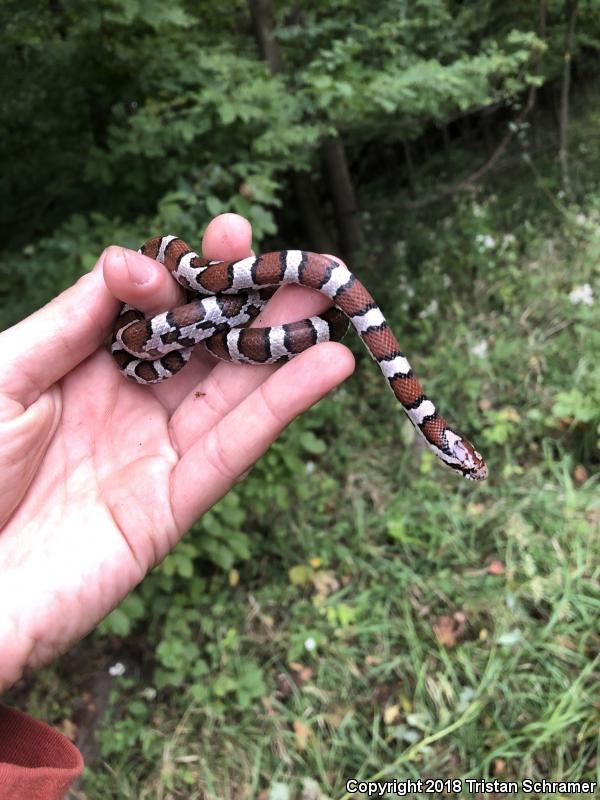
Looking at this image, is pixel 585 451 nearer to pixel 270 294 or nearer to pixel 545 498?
pixel 545 498

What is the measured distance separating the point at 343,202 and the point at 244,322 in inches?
219

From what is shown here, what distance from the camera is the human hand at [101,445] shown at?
2836 mm

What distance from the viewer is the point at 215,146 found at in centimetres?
474

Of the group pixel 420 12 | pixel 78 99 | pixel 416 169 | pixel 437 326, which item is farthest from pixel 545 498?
pixel 416 169

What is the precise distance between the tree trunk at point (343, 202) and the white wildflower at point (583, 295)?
10.8 feet

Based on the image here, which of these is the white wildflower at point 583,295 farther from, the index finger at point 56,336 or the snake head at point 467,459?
the index finger at point 56,336

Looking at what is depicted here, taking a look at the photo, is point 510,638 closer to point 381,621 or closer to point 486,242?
point 381,621

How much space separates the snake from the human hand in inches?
3.7

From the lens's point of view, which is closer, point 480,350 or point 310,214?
point 480,350

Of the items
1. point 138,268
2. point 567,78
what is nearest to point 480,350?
point 138,268

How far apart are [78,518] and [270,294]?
170cm

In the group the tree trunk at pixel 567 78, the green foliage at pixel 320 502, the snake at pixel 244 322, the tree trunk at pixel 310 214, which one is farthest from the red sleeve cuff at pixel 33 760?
the tree trunk at pixel 567 78

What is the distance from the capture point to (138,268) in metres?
2.94

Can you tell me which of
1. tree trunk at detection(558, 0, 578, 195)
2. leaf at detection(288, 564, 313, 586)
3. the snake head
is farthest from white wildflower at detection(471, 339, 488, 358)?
tree trunk at detection(558, 0, 578, 195)
